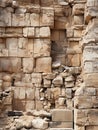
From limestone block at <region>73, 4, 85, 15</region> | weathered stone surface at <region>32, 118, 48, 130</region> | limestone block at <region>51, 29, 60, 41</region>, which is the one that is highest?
limestone block at <region>73, 4, 85, 15</region>

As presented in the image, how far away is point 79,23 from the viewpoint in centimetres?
1641

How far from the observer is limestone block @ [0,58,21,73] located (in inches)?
645

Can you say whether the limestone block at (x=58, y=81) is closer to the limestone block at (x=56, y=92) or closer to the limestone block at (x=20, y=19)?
the limestone block at (x=56, y=92)

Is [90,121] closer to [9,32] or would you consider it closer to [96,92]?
[96,92]

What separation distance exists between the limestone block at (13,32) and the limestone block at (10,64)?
1052 millimetres

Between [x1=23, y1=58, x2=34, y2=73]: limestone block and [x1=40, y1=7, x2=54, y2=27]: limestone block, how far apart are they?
65.7 inches

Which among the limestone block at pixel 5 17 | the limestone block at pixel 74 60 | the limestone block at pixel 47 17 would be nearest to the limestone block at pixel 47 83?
the limestone block at pixel 74 60

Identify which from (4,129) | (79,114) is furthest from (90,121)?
(4,129)

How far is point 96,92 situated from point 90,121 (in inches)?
36.4

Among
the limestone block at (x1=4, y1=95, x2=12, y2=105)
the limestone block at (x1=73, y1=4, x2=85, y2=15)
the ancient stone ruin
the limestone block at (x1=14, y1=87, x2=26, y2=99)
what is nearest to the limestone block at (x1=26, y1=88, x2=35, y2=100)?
the ancient stone ruin

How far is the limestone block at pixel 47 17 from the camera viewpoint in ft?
53.7

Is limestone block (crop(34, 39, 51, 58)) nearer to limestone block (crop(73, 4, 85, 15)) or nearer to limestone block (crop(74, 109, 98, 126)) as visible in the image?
limestone block (crop(73, 4, 85, 15))

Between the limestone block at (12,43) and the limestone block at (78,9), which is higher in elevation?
the limestone block at (78,9)

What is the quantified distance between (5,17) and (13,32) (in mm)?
742
